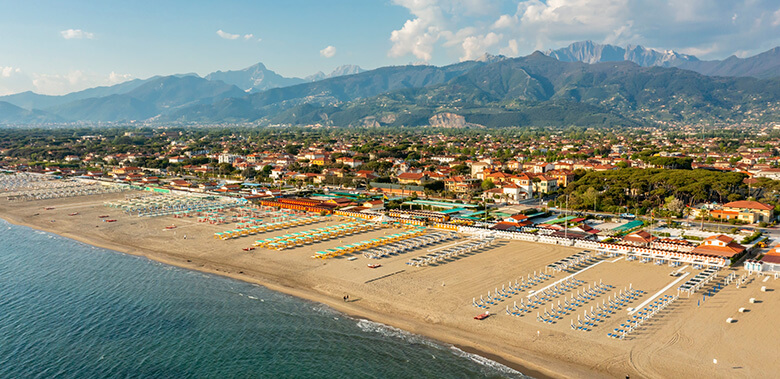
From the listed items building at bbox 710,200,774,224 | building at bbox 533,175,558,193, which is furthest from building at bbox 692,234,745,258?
building at bbox 533,175,558,193

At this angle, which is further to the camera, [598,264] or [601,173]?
[601,173]

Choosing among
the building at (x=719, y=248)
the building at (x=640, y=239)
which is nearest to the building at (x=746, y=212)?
the building at (x=640, y=239)

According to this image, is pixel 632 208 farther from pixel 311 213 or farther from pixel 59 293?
pixel 59 293

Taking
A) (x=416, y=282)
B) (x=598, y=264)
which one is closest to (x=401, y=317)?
(x=416, y=282)

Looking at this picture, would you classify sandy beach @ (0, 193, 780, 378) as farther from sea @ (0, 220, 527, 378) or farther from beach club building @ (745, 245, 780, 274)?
sea @ (0, 220, 527, 378)

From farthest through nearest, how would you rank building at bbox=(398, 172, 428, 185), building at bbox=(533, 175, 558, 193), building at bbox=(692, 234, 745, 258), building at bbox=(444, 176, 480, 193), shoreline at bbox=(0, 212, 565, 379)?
1. building at bbox=(398, 172, 428, 185)
2. building at bbox=(444, 176, 480, 193)
3. building at bbox=(533, 175, 558, 193)
4. building at bbox=(692, 234, 745, 258)
5. shoreline at bbox=(0, 212, 565, 379)

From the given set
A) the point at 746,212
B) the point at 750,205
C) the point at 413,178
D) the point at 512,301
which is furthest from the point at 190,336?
the point at 413,178

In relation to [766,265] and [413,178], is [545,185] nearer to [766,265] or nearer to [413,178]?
[413,178]
